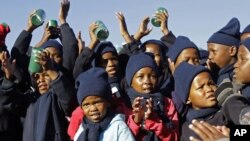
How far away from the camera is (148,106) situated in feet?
11.4

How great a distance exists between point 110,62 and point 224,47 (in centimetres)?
119

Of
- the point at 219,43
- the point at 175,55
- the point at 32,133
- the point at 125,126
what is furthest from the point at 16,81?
the point at 219,43

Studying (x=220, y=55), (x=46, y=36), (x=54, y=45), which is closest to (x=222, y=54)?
(x=220, y=55)

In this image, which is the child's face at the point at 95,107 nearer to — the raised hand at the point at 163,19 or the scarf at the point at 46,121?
the scarf at the point at 46,121

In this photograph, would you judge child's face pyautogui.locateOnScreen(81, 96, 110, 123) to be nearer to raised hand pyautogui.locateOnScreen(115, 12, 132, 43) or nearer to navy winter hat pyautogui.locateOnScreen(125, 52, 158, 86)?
navy winter hat pyautogui.locateOnScreen(125, 52, 158, 86)

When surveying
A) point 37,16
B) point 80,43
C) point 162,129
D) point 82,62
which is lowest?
point 162,129

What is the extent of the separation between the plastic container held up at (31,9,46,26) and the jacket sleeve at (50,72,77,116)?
4.73ft

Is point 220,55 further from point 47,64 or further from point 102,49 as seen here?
point 47,64

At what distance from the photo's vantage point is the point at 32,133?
159 inches

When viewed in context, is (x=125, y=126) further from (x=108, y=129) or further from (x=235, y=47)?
(x=235, y=47)

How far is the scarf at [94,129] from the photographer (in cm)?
356

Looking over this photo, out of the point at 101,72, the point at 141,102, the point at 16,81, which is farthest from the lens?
the point at 16,81

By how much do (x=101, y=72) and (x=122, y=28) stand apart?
1.81 m

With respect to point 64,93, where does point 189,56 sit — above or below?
above
